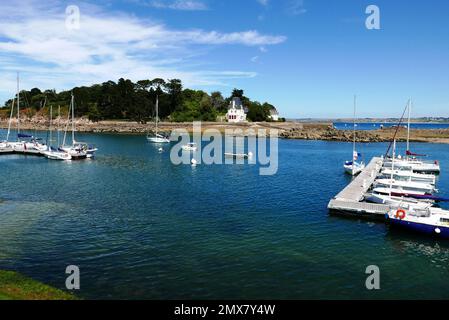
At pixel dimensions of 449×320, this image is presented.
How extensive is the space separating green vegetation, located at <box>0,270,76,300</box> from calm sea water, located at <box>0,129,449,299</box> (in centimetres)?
128

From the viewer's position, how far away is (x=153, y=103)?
6668 inches

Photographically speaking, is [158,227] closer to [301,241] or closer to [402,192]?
[301,241]

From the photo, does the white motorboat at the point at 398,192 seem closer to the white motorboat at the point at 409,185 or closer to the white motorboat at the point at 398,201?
the white motorboat at the point at 409,185

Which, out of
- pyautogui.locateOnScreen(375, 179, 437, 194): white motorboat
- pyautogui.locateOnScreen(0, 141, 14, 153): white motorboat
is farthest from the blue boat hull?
pyautogui.locateOnScreen(0, 141, 14, 153): white motorboat

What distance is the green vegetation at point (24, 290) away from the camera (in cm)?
1714

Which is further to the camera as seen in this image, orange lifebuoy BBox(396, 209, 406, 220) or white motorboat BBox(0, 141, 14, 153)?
white motorboat BBox(0, 141, 14, 153)

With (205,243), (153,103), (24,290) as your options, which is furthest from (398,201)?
(153,103)

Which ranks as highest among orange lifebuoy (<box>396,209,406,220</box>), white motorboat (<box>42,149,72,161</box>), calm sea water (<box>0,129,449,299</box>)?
white motorboat (<box>42,149,72,161</box>)

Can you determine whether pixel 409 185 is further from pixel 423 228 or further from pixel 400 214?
pixel 423 228

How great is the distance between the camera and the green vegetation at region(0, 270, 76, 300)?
1714 cm

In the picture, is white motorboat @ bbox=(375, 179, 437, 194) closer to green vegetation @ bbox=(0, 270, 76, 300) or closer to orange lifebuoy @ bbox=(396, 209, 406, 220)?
orange lifebuoy @ bbox=(396, 209, 406, 220)

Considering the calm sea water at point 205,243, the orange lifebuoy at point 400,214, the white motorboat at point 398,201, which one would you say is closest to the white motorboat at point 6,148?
the calm sea water at point 205,243

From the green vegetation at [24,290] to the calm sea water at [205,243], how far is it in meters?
1.28
